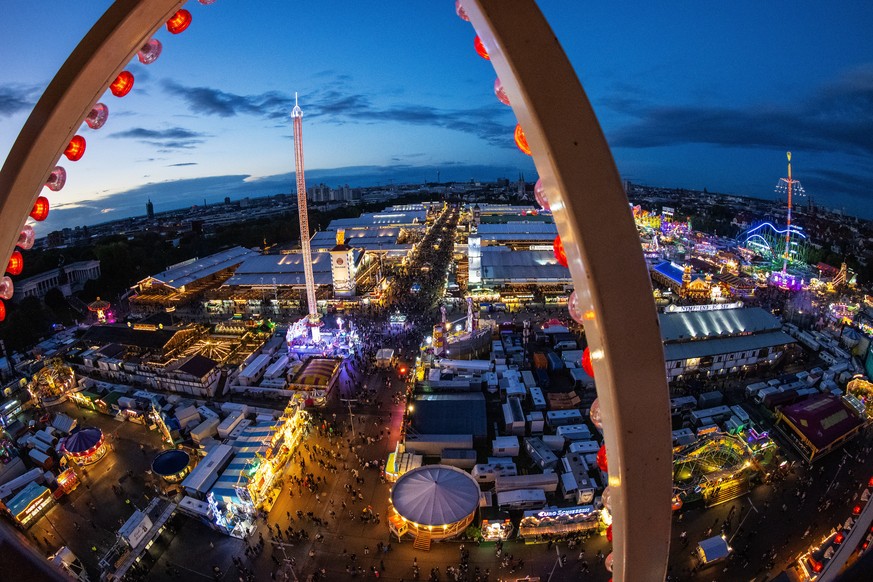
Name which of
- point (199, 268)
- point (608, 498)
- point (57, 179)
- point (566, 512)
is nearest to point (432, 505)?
point (566, 512)

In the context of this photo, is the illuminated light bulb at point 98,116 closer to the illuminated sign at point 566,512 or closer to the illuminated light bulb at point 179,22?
the illuminated light bulb at point 179,22

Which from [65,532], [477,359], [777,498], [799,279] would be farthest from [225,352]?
[799,279]

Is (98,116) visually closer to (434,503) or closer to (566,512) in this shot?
(434,503)

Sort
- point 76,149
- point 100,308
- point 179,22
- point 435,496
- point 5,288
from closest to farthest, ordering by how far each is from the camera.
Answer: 1. point 179,22
2. point 76,149
3. point 5,288
4. point 435,496
5. point 100,308

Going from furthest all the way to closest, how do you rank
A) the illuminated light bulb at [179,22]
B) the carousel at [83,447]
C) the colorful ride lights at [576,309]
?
1. the carousel at [83,447]
2. the illuminated light bulb at [179,22]
3. the colorful ride lights at [576,309]

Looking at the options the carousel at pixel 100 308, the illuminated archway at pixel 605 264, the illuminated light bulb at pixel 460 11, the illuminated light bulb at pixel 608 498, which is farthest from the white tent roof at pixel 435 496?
the carousel at pixel 100 308

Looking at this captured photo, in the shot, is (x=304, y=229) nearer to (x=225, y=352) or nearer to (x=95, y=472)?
(x=225, y=352)
